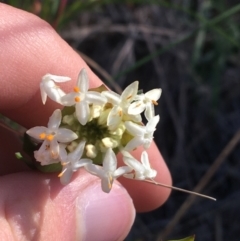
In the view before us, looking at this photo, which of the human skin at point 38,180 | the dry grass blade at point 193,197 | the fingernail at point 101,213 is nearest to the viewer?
the human skin at point 38,180

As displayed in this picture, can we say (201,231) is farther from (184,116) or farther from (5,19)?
(5,19)

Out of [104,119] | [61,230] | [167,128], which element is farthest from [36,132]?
[167,128]

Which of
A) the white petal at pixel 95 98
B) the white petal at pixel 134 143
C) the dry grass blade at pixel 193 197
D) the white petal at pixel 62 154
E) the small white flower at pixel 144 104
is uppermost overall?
the white petal at pixel 95 98

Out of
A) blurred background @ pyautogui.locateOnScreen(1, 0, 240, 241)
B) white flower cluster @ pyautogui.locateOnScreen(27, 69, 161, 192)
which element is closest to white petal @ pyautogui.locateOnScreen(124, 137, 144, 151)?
white flower cluster @ pyautogui.locateOnScreen(27, 69, 161, 192)

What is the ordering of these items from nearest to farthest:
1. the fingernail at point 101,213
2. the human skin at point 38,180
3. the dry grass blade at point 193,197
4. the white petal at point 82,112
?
1. the white petal at point 82,112
2. the human skin at point 38,180
3. the fingernail at point 101,213
4. the dry grass blade at point 193,197

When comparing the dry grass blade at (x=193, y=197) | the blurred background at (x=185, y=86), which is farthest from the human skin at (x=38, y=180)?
the blurred background at (x=185, y=86)

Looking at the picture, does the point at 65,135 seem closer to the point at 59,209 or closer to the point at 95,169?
the point at 95,169

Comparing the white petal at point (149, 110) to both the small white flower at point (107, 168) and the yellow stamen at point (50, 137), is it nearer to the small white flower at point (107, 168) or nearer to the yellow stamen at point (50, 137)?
the small white flower at point (107, 168)
